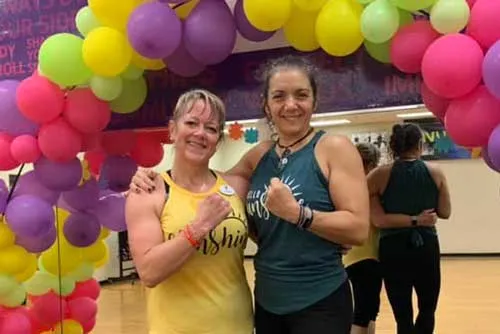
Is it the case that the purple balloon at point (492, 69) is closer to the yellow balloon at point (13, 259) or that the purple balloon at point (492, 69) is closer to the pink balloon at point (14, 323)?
the yellow balloon at point (13, 259)

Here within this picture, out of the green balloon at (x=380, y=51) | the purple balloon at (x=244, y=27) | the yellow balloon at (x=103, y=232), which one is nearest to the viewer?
the green balloon at (x=380, y=51)

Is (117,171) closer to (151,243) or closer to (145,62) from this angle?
(145,62)

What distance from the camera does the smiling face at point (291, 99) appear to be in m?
1.70

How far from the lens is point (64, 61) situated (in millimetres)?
2250

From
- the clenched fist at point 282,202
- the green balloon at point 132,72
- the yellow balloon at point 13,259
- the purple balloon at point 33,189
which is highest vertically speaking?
the green balloon at point 132,72

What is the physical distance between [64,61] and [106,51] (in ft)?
0.59

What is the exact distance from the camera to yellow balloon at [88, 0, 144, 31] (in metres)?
2.14

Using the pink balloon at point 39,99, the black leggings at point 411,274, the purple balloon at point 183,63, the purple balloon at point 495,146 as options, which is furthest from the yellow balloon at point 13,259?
the purple balloon at point 495,146

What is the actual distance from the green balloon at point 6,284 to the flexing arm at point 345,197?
1529 mm

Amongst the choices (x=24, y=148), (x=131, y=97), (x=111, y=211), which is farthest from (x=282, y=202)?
(x=111, y=211)

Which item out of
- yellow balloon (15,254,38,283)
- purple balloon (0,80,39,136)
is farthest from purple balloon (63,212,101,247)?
purple balloon (0,80,39,136)

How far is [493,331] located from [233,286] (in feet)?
11.2

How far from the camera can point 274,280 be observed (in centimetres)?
170

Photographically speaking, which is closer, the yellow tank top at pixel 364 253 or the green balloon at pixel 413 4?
the green balloon at pixel 413 4
